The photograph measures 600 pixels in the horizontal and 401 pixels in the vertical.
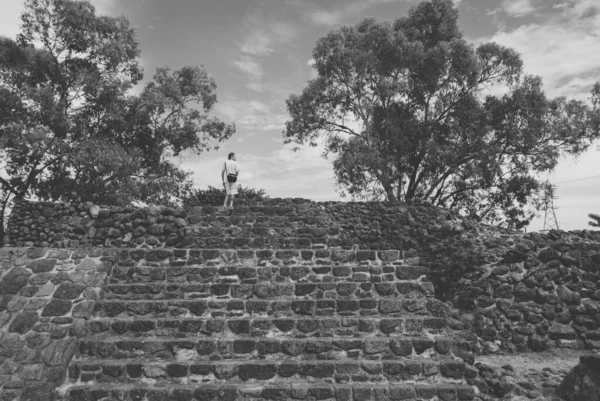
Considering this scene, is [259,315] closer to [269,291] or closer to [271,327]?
[271,327]

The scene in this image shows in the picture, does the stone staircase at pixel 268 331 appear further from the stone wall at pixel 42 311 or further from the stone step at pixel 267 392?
the stone wall at pixel 42 311

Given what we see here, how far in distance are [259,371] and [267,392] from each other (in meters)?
0.25

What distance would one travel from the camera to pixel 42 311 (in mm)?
4699

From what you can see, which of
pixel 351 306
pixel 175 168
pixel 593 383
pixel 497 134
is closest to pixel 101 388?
pixel 351 306

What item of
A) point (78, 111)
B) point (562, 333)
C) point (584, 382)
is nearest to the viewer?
point (584, 382)

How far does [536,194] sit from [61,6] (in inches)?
869

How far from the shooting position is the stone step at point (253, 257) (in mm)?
5398

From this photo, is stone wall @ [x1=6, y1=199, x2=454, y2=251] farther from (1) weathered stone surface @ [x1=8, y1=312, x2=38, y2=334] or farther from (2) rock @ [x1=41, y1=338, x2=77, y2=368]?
(2) rock @ [x1=41, y1=338, x2=77, y2=368]

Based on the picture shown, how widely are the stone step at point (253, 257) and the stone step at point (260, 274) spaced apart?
0.44 feet

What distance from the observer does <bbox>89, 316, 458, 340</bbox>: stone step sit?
4.50m

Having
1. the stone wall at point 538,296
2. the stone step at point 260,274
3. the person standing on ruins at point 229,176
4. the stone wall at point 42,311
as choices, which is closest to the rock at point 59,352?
the stone wall at point 42,311

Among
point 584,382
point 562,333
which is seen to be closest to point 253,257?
point 584,382

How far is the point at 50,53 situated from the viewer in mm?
14328

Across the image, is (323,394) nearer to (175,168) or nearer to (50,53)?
(175,168)
